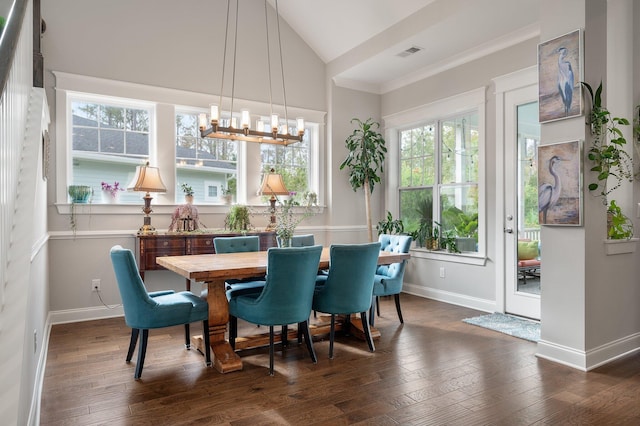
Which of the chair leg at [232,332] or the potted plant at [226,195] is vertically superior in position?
the potted plant at [226,195]

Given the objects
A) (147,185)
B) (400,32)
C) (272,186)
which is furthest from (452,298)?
(147,185)

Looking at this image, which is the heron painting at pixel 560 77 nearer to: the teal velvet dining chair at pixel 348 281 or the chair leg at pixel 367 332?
the teal velvet dining chair at pixel 348 281

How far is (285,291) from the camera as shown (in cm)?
294

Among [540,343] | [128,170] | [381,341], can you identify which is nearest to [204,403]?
[381,341]

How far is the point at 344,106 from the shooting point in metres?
6.13

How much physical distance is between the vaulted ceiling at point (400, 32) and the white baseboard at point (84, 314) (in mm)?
4130

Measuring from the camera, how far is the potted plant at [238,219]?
512cm

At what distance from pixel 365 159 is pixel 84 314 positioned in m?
3.89

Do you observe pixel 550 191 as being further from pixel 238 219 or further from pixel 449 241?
pixel 238 219

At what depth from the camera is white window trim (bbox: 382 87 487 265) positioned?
4883mm

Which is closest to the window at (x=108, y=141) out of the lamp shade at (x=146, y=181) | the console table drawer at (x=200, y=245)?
the lamp shade at (x=146, y=181)

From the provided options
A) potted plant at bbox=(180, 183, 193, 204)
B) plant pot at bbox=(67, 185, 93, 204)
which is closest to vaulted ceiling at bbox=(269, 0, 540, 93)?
potted plant at bbox=(180, 183, 193, 204)

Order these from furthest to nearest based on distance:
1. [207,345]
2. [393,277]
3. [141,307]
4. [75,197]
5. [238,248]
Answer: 1. [75,197]
2. [238,248]
3. [393,277]
4. [207,345]
5. [141,307]

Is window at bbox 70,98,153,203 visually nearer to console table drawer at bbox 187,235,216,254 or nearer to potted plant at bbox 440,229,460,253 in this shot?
console table drawer at bbox 187,235,216,254
